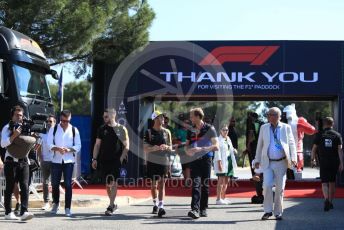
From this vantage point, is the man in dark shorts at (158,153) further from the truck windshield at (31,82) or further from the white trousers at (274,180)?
the truck windshield at (31,82)

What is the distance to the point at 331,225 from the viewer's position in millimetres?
9492

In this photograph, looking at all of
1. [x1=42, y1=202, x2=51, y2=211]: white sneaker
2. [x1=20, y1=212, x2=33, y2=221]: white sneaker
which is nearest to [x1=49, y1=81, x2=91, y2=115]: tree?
[x1=42, y1=202, x2=51, y2=211]: white sneaker

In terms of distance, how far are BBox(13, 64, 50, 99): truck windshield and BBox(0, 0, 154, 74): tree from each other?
168 centimetres

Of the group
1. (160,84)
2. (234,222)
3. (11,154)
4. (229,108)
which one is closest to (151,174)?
(234,222)

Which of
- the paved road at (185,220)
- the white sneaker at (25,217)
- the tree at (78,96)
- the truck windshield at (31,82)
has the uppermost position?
the tree at (78,96)

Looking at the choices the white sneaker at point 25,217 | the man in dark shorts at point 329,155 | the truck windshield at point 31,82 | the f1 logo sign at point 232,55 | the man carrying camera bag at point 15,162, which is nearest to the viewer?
the white sneaker at point 25,217

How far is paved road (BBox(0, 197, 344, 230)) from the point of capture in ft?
30.5

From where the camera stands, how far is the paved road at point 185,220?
9.30 metres

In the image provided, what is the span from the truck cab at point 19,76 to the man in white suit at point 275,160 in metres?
5.94

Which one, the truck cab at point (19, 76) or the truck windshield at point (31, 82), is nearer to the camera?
the truck cab at point (19, 76)

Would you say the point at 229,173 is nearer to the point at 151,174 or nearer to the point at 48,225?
the point at 151,174

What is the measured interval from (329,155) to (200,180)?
332 centimetres

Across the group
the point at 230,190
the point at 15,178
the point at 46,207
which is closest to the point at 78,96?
the point at 230,190

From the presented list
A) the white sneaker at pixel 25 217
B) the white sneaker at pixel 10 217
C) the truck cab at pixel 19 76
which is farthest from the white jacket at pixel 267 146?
the truck cab at pixel 19 76
